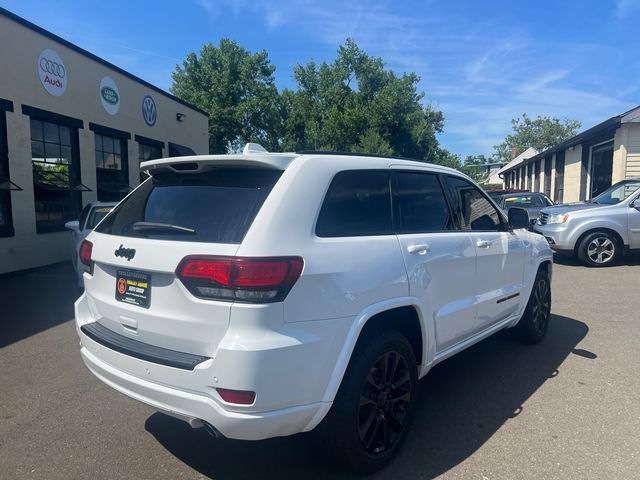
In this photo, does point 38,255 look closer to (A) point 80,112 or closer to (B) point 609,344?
(A) point 80,112

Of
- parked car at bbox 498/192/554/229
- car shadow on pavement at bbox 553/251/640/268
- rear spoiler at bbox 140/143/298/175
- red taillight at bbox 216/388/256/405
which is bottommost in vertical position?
car shadow on pavement at bbox 553/251/640/268

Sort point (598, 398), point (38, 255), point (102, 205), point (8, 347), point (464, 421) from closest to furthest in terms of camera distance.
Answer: point (464, 421) < point (598, 398) < point (8, 347) < point (102, 205) < point (38, 255)

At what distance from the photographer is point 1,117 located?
973 cm

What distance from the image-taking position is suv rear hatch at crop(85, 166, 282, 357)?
2.34 meters

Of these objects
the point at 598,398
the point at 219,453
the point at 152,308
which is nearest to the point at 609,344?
the point at 598,398

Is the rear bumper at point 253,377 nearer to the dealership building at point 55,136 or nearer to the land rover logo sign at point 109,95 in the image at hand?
the dealership building at point 55,136

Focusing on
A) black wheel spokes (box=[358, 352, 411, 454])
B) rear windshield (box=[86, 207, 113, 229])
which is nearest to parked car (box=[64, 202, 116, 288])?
rear windshield (box=[86, 207, 113, 229])

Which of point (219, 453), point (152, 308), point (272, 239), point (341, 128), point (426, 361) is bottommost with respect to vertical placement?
point (219, 453)

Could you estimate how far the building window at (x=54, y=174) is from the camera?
10859 mm

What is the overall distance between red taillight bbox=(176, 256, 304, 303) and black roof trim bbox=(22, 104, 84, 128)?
33.8ft

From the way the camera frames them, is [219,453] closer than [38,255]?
Yes

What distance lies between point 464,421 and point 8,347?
4.69 meters

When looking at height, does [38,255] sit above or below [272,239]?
below

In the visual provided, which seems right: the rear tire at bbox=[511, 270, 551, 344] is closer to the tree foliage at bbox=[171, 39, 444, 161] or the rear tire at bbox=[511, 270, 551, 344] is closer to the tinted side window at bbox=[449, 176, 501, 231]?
the tinted side window at bbox=[449, 176, 501, 231]
